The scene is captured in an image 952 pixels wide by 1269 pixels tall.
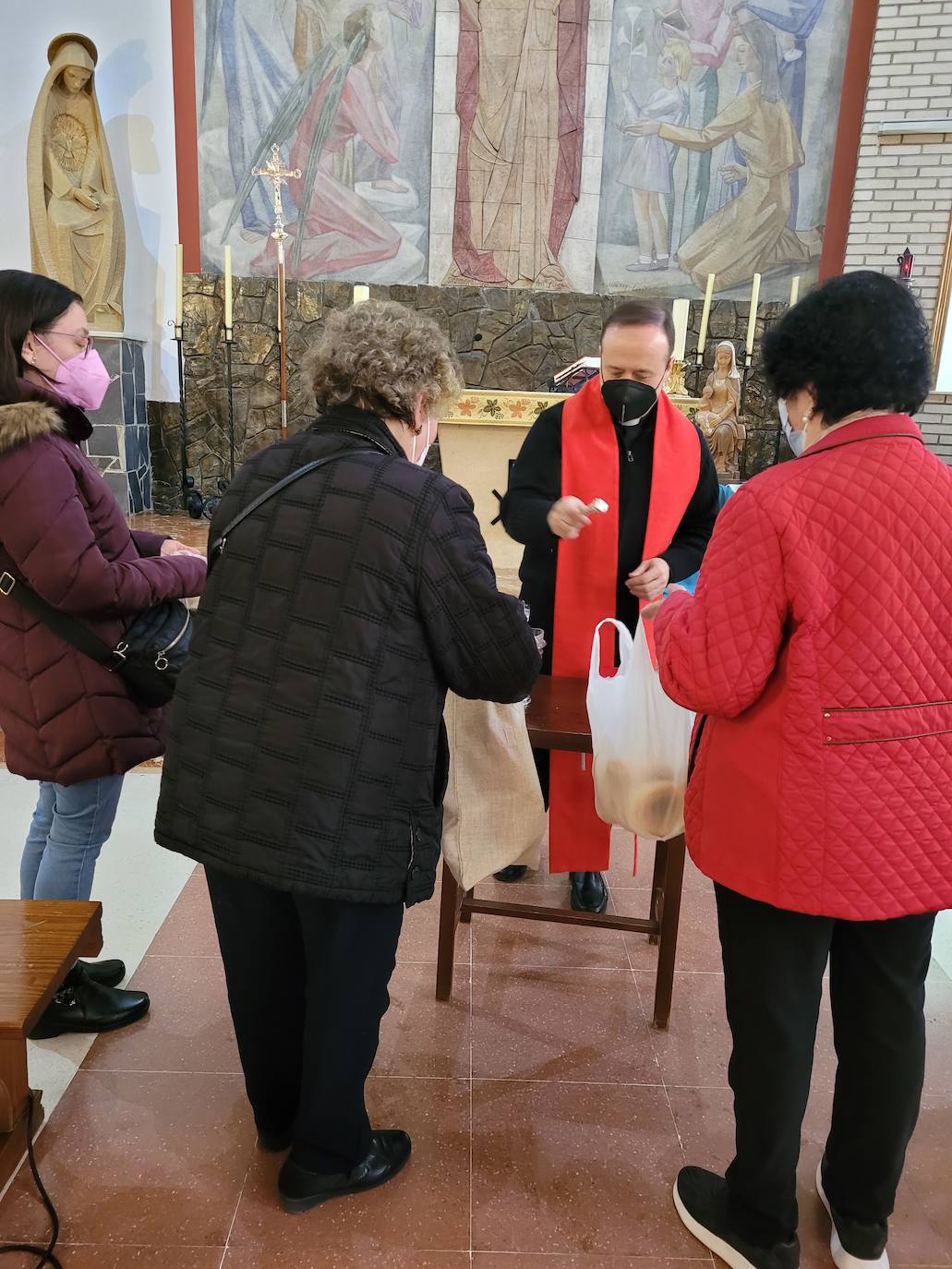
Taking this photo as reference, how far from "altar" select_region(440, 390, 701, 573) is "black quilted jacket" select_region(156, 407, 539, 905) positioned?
4320 millimetres

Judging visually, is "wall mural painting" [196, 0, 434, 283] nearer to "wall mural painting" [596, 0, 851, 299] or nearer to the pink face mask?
"wall mural painting" [596, 0, 851, 299]

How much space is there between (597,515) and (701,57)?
23.4 feet

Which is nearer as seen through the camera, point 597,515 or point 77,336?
point 77,336

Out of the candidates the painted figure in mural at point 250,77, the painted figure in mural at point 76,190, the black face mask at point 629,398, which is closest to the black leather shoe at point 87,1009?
the black face mask at point 629,398

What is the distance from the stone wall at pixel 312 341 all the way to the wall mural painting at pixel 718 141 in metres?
0.53

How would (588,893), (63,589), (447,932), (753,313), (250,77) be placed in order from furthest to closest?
(250,77), (753,313), (588,893), (447,932), (63,589)

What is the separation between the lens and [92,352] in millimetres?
2059

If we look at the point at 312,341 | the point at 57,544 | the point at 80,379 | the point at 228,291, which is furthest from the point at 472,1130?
the point at 312,341

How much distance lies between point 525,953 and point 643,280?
6969 mm

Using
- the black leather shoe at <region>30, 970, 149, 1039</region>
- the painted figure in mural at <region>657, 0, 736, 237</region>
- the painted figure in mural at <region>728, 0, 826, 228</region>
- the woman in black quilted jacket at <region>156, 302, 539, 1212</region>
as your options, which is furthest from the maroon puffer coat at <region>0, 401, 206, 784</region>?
the painted figure in mural at <region>728, 0, 826, 228</region>

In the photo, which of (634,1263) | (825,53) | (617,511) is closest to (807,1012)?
(634,1263)

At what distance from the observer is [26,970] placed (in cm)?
161

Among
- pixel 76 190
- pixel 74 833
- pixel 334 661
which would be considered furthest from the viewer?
pixel 76 190

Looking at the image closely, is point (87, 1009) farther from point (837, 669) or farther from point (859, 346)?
point (859, 346)
